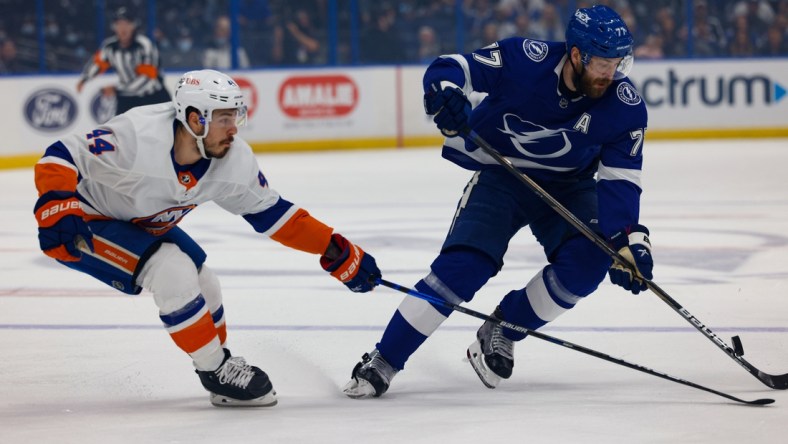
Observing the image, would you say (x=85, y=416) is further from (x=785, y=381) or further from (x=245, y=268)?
(x=245, y=268)

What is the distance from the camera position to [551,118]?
3.35m

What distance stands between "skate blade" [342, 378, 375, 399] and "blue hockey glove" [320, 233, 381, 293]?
10.5 inches

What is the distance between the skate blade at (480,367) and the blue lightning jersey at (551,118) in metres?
0.52

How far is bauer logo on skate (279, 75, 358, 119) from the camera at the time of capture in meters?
11.8

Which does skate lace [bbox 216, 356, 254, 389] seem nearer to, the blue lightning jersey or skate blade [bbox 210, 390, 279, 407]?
skate blade [bbox 210, 390, 279, 407]

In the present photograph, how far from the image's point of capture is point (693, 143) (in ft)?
38.9

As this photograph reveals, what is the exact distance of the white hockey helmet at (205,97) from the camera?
302 cm

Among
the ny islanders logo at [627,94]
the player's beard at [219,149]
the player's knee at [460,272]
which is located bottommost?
the player's knee at [460,272]

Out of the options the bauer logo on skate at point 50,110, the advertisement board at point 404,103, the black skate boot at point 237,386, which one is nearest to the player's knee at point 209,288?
the black skate boot at point 237,386

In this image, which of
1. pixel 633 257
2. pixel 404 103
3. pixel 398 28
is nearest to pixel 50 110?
pixel 404 103

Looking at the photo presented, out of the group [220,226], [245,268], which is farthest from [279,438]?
[220,226]

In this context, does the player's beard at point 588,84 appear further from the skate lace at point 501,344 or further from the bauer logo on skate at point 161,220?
the bauer logo on skate at point 161,220

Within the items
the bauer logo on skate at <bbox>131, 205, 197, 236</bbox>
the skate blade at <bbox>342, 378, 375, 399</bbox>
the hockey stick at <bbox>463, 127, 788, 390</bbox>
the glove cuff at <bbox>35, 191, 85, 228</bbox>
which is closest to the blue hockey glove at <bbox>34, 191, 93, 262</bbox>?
the glove cuff at <bbox>35, 191, 85, 228</bbox>

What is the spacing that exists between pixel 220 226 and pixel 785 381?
13.9ft
